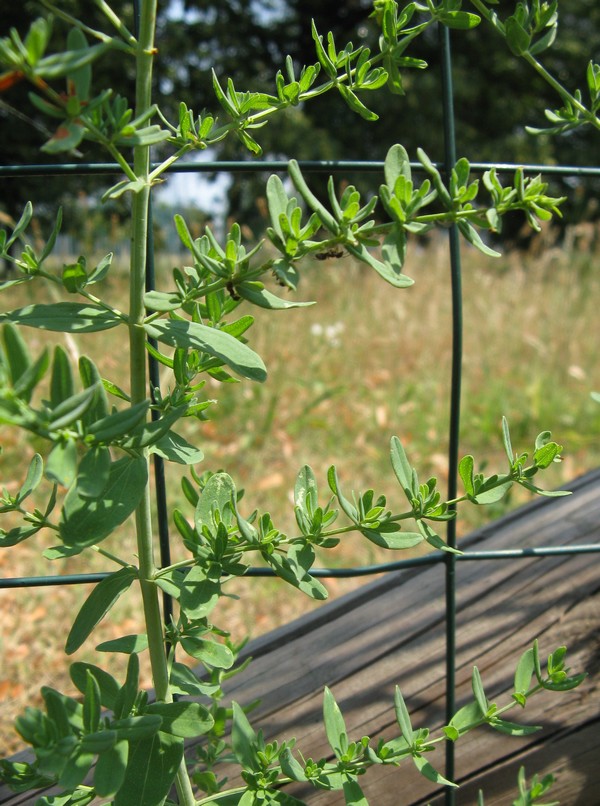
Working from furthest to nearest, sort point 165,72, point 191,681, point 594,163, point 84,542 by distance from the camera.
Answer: point 594,163 → point 165,72 → point 191,681 → point 84,542

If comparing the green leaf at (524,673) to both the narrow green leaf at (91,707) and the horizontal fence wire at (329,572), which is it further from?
the narrow green leaf at (91,707)

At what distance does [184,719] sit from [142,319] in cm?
33

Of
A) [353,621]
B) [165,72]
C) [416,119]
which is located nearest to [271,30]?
[416,119]

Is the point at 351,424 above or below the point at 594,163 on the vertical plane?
below

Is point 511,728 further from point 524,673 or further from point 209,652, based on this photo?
point 209,652

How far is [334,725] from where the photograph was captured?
73 centimetres

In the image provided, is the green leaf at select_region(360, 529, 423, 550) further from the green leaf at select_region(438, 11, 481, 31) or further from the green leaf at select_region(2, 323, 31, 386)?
the green leaf at select_region(438, 11, 481, 31)

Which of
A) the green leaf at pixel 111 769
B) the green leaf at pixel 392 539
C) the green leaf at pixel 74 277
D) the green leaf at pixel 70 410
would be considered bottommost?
the green leaf at pixel 111 769

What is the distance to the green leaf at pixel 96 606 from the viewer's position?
62 cm

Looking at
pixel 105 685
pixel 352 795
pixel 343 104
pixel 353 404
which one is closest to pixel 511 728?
pixel 352 795

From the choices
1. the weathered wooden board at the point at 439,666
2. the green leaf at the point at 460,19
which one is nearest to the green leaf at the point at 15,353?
the green leaf at the point at 460,19

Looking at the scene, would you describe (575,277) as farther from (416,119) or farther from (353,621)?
(416,119)

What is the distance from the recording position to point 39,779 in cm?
65

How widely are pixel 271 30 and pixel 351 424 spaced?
947cm
